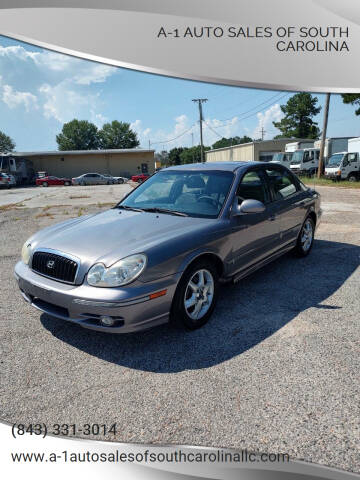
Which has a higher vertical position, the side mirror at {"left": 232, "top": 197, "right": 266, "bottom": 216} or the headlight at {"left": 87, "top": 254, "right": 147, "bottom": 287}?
the side mirror at {"left": 232, "top": 197, "right": 266, "bottom": 216}

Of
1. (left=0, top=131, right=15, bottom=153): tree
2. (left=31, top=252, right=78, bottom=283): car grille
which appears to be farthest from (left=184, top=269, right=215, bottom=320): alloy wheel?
(left=0, top=131, right=15, bottom=153): tree

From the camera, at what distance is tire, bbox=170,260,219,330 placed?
302 cm

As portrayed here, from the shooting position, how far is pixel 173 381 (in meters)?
2.56

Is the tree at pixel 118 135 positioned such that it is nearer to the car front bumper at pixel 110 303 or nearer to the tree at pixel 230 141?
the tree at pixel 230 141

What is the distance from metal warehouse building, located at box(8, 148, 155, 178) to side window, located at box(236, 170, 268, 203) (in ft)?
133

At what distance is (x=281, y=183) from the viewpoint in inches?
190

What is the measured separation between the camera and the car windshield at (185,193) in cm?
376

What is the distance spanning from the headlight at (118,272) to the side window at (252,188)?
1655 millimetres

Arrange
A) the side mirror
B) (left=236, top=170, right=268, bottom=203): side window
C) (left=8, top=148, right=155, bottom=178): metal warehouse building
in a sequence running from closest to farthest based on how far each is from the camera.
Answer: the side mirror
(left=236, top=170, right=268, bottom=203): side window
(left=8, top=148, right=155, bottom=178): metal warehouse building

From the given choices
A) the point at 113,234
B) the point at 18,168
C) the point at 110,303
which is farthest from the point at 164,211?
the point at 18,168

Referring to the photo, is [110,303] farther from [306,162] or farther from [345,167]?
[306,162]

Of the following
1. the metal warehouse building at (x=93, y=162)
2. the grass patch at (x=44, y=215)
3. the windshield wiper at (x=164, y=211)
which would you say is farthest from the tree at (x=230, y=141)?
the windshield wiper at (x=164, y=211)

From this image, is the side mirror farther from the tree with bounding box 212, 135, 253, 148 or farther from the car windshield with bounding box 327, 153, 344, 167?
the tree with bounding box 212, 135, 253, 148

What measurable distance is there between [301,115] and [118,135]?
43.0m
